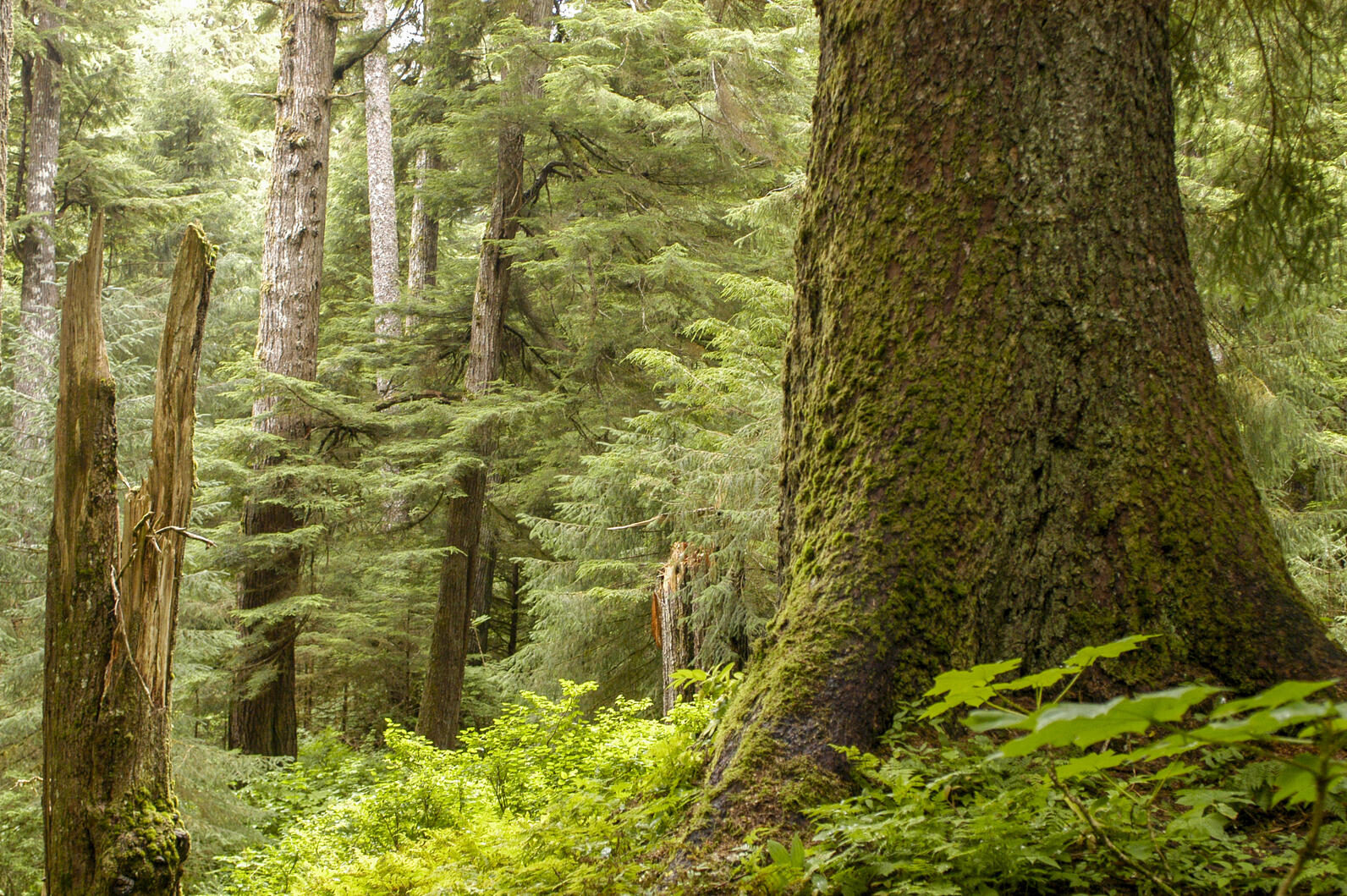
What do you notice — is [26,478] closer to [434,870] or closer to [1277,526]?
[434,870]

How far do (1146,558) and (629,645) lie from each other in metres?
6.35

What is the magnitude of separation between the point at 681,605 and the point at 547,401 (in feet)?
12.2

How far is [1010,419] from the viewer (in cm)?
244

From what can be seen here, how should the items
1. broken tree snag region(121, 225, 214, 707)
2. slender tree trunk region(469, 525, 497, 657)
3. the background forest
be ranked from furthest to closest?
slender tree trunk region(469, 525, 497, 657), the background forest, broken tree snag region(121, 225, 214, 707)

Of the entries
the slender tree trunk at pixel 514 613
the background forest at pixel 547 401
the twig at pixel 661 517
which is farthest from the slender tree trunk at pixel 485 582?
the twig at pixel 661 517

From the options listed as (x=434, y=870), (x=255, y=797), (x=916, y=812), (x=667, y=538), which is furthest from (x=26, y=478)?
(x=916, y=812)

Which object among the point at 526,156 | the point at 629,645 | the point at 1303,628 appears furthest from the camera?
the point at 526,156

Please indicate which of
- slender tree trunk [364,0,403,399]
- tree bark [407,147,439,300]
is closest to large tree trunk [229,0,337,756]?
slender tree trunk [364,0,403,399]

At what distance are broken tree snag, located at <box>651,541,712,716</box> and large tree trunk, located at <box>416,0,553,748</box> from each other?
3.35 m

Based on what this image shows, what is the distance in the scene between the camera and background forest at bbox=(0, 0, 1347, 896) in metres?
4.80

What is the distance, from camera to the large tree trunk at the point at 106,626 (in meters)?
3.62

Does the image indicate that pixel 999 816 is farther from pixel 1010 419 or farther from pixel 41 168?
pixel 41 168

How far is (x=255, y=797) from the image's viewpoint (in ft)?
26.1

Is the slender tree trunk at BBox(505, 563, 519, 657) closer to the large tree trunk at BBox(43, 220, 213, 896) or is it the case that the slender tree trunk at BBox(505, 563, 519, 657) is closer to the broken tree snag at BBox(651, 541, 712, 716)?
the broken tree snag at BBox(651, 541, 712, 716)
